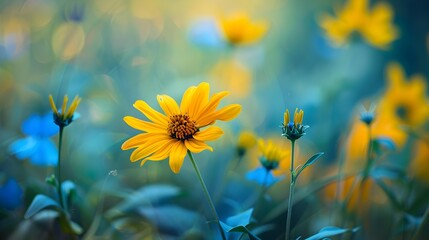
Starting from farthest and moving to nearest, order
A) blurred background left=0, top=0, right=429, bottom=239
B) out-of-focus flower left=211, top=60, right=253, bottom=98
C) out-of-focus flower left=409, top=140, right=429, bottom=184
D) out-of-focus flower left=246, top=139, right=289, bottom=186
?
out-of-focus flower left=211, top=60, right=253, bottom=98 < out-of-focus flower left=409, top=140, right=429, bottom=184 < blurred background left=0, top=0, right=429, bottom=239 < out-of-focus flower left=246, top=139, right=289, bottom=186

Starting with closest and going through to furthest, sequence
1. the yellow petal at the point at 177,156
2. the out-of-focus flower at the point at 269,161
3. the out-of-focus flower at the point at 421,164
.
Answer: the yellow petal at the point at 177,156, the out-of-focus flower at the point at 269,161, the out-of-focus flower at the point at 421,164

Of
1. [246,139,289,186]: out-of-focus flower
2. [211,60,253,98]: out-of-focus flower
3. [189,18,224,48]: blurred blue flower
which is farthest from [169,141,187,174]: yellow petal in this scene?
[189,18,224,48]: blurred blue flower

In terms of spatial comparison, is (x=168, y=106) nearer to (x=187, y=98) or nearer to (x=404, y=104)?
(x=187, y=98)

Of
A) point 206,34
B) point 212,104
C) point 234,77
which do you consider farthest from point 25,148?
point 206,34

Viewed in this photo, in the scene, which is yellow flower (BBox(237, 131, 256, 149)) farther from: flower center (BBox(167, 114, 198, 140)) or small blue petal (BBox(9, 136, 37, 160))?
small blue petal (BBox(9, 136, 37, 160))

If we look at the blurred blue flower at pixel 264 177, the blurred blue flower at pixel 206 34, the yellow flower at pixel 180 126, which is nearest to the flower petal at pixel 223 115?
the yellow flower at pixel 180 126

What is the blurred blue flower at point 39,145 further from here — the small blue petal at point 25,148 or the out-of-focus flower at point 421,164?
the out-of-focus flower at point 421,164

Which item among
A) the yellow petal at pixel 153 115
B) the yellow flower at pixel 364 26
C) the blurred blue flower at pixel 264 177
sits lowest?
the blurred blue flower at pixel 264 177

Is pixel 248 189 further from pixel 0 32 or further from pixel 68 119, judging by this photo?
pixel 0 32
